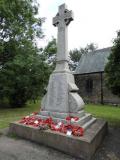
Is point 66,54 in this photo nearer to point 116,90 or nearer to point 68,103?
point 68,103

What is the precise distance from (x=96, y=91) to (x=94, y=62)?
4.12 metres

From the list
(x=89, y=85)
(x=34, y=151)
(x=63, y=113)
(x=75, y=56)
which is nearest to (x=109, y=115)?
(x=63, y=113)

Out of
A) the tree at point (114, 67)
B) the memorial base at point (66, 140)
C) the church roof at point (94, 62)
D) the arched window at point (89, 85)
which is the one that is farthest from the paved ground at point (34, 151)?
the arched window at point (89, 85)

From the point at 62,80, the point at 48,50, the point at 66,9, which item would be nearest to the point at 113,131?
the point at 62,80

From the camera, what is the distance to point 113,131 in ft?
22.5

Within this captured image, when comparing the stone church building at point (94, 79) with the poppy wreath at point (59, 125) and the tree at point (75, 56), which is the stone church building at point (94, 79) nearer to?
the poppy wreath at point (59, 125)

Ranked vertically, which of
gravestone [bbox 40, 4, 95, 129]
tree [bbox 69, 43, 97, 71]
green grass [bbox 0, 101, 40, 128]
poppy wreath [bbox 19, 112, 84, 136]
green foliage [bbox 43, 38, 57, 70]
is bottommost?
green grass [bbox 0, 101, 40, 128]

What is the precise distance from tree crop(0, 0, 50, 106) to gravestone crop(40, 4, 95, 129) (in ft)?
19.6

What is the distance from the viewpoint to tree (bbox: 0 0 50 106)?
12273mm

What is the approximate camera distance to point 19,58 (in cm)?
1230

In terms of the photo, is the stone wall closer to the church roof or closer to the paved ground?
the church roof

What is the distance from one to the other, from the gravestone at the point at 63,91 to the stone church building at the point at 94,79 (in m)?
14.6

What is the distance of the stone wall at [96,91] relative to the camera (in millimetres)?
20062

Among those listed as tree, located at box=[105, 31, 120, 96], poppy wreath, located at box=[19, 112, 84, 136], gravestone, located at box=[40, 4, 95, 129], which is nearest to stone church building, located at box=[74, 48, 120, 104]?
tree, located at box=[105, 31, 120, 96]
